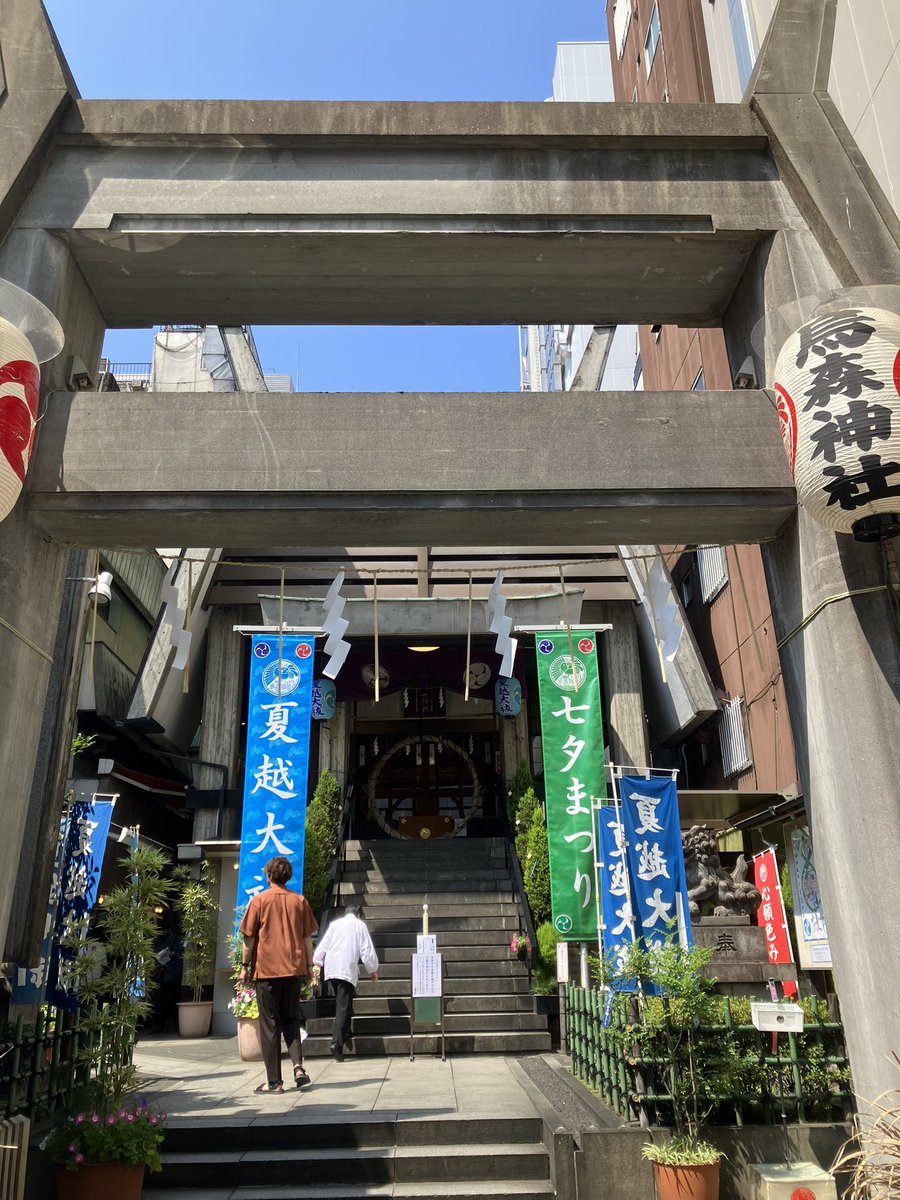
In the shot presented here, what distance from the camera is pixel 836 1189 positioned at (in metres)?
5.68

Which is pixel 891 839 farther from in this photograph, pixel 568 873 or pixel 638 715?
pixel 638 715

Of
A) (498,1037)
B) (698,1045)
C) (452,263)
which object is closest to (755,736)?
(498,1037)

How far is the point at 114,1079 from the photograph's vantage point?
6105 millimetres

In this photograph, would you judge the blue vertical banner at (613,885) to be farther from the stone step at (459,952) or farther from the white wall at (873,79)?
the white wall at (873,79)

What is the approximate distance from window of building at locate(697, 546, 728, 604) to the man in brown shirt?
10.2 metres

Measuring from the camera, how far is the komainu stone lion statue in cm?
1142

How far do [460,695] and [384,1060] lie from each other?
10.4 m

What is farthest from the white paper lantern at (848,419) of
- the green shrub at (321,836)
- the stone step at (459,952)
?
the green shrub at (321,836)

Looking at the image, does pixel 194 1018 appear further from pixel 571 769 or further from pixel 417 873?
pixel 571 769

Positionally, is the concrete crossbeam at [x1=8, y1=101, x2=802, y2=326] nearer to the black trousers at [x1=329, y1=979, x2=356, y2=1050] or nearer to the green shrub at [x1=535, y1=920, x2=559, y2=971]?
the black trousers at [x1=329, y1=979, x2=356, y2=1050]

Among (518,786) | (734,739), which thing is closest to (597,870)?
(518,786)

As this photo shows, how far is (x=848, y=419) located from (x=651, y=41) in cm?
2029

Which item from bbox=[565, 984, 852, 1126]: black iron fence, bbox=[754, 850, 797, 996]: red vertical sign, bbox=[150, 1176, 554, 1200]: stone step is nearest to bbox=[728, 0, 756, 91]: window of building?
bbox=[754, 850, 797, 996]: red vertical sign

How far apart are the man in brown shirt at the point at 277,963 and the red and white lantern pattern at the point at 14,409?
14.5 feet
